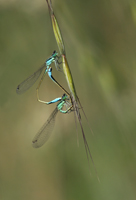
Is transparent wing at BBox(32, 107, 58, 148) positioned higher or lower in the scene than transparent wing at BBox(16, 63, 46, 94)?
lower

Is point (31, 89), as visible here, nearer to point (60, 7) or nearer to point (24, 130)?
point (24, 130)

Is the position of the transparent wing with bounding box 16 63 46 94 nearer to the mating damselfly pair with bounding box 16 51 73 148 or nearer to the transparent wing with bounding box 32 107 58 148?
the mating damselfly pair with bounding box 16 51 73 148

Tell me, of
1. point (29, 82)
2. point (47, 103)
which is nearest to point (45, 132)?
point (47, 103)

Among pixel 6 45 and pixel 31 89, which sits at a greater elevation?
pixel 6 45

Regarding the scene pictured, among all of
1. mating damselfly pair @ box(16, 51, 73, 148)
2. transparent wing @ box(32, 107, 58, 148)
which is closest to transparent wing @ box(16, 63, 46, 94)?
mating damselfly pair @ box(16, 51, 73, 148)

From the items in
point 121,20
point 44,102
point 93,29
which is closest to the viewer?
point 121,20

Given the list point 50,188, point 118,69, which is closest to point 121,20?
point 118,69

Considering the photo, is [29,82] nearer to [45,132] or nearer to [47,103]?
[47,103]
